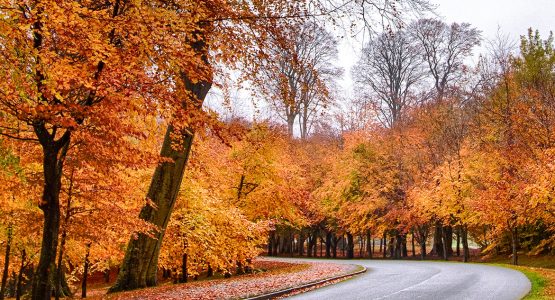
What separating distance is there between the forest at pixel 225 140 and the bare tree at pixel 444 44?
0.42ft

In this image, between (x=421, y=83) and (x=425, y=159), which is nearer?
(x=425, y=159)

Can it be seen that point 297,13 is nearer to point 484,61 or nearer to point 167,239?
point 167,239

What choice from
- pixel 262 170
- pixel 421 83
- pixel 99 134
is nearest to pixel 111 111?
pixel 99 134

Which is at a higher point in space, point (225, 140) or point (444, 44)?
point (444, 44)

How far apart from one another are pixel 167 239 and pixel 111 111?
36.2 ft

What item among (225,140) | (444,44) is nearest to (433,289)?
(225,140)

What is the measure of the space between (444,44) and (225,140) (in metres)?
37.2

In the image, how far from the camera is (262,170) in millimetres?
28156

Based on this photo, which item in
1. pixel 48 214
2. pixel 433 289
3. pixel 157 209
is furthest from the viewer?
pixel 433 289

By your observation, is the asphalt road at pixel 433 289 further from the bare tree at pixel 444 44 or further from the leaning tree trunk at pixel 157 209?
the bare tree at pixel 444 44

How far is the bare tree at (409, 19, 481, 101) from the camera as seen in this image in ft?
137

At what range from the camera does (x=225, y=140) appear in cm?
998

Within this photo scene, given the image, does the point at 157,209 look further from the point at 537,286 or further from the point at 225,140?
the point at 537,286

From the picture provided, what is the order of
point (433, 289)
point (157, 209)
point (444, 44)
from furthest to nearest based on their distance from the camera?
point (444, 44), point (433, 289), point (157, 209)
